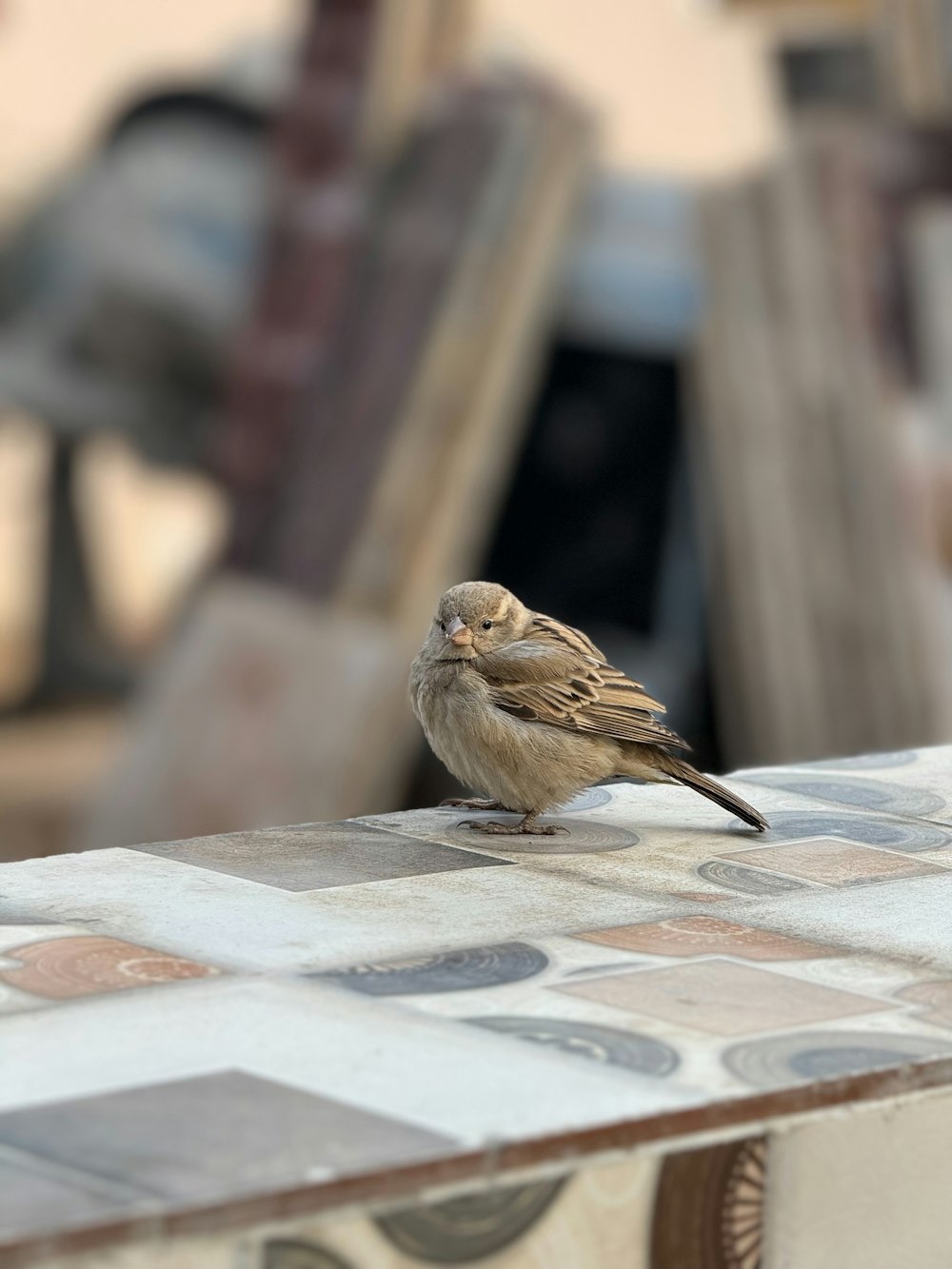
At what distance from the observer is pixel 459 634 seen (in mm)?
2854

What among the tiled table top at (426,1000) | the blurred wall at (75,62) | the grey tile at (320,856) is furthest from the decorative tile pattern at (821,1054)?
the blurred wall at (75,62)

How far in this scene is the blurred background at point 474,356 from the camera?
646 cm

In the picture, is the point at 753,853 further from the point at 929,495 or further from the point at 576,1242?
the point at 929,495

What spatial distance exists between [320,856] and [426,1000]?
660 mm

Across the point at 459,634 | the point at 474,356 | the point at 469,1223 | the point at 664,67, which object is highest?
the point at 664,67

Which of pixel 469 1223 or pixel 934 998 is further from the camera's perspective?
pixel 934 998

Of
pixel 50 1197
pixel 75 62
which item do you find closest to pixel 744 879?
pixel 50 1197

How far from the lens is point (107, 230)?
798cm

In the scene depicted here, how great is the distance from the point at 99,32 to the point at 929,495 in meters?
4.18

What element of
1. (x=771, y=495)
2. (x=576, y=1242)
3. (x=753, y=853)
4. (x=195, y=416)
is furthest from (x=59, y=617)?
(x=576, y=1242)

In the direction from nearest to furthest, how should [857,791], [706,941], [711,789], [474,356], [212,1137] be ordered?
[212,1137]
[706,941]
[711,789]
[857,791]
[474,356]

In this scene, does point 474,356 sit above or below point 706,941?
above

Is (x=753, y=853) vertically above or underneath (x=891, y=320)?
underneath

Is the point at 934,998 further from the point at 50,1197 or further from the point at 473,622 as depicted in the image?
the point at 473,622
